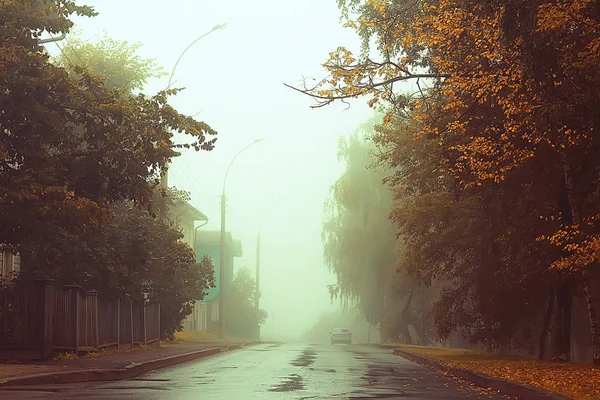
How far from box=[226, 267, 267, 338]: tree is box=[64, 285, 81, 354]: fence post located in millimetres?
57257

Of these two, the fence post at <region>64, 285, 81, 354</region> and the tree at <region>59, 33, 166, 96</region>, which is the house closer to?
the tree at <region>59, 33, 166, 96</region>

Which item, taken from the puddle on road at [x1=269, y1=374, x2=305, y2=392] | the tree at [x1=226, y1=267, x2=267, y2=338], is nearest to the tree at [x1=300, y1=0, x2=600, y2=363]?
the puddle on road at [x1=269, y1=374, x2=305, y2=392]

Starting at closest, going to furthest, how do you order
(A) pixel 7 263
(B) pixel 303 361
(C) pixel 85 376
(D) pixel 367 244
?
(C) pixel 85 376
(B) pixel 303 361
(A) pixel 7 263
(D) pixel 367 244

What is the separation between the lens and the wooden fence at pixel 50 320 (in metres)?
22.3

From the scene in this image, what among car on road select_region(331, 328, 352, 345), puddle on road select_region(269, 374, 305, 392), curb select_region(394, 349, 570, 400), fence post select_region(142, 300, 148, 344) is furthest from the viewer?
car on road select_region(331, 328, 352, 345)

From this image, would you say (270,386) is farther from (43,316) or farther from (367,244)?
(367,244)

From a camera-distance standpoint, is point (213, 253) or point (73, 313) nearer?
point (73, 313)

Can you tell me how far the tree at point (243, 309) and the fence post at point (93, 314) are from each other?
180 feet

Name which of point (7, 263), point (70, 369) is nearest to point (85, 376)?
point (70, 369)

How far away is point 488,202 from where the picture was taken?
2519cm

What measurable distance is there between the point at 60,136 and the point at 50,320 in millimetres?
4413

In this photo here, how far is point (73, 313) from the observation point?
79.7ft

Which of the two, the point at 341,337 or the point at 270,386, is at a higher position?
the point at 270,386

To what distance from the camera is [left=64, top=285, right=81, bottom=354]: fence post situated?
79.1 ft
